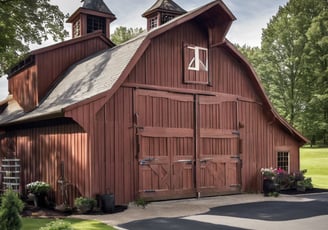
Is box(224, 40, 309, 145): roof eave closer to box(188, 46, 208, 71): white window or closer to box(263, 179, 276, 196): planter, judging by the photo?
box(188, 46, 208, 71): white window

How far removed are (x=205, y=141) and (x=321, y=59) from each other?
28.2 m

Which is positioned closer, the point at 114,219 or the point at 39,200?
the point at 114,219

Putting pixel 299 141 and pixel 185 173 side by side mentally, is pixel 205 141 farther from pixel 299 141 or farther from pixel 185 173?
pixel 299 141

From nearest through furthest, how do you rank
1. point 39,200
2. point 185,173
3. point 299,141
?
point 39,200
point 185,173
point 299,141

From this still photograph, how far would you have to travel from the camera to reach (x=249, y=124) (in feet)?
56.0

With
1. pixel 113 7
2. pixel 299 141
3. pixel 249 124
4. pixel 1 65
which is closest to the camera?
pixel 249 124

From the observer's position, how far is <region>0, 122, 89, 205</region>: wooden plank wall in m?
12.5

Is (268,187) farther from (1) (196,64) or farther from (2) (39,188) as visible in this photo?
(2) (39,188)

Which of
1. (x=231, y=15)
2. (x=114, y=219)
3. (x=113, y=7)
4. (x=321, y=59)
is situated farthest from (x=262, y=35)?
(x=114, y=219)

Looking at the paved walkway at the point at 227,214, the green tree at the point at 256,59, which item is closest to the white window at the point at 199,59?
the paved walkway at the point at 227,214

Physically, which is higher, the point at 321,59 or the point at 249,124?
the point at 321,59

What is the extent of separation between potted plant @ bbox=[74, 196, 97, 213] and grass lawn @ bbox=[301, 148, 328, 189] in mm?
13681

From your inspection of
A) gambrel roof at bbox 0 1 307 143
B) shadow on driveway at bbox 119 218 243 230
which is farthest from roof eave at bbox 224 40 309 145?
shadow on driveway at bbox 119 218 243 230

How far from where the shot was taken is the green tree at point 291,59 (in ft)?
132
